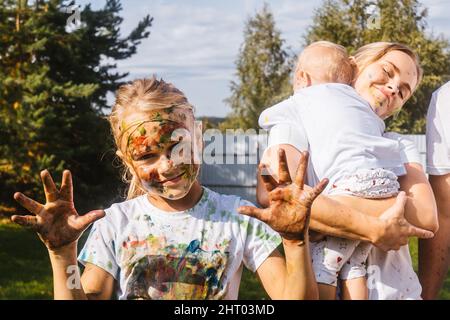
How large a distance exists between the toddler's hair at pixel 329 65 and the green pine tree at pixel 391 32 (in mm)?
73

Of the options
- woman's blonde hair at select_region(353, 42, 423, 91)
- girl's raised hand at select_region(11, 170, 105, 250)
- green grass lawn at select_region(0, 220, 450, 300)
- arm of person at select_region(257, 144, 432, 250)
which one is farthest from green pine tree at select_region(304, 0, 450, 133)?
green grass lawn at select_region(0, 220, 450, 300)

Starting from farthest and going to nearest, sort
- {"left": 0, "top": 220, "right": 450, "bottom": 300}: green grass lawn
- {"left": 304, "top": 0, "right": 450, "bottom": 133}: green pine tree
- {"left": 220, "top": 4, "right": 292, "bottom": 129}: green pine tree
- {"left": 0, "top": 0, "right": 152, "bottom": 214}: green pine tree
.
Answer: {"left": 0, "top": 0, "right": 152, "bottom": 214}: green pine tree → {"left": 0, "top": 220, "right": 450, "bottom": 300}: green grass lawn → {"left": 220, "top": 4, "right": 292, "bottom": 129}: green pine tree → {"left": 304, "top": 0, "right": 450, "bottom": 133}: green pine tree

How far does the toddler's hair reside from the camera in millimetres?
1078

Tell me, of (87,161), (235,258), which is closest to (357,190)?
(235,258)

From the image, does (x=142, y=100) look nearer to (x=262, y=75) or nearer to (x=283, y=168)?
(x=283, y=168)

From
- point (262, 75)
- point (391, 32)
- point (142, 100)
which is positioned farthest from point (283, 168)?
point (262, 75)

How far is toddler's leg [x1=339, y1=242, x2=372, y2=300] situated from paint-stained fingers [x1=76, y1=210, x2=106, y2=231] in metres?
0.36

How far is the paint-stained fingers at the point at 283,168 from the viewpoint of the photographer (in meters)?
0.84

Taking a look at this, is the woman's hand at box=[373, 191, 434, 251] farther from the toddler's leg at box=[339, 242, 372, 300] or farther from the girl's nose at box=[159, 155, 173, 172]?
the girl's nose at box=[159, 155, 173, 172]

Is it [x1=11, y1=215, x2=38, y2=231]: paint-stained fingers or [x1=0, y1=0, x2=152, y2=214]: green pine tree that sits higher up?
[x1=0, y1=0, x2=152, y2=214]: green pine tree

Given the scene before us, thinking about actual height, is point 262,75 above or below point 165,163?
above

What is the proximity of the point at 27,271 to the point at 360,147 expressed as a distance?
181 inches

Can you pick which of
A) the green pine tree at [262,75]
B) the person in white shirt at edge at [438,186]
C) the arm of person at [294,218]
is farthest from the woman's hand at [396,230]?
the green pine tree at [262,75]

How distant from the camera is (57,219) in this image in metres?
0.89
